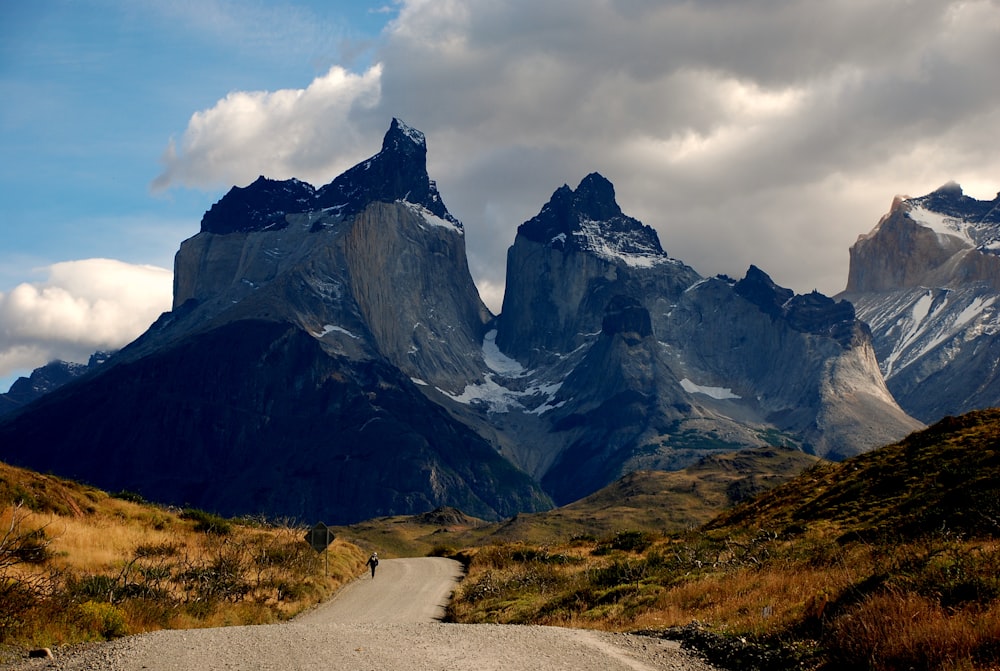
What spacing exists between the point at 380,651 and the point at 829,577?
473 inches

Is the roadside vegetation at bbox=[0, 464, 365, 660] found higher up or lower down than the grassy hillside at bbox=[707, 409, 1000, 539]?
lower down

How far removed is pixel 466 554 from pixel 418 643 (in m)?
54.9

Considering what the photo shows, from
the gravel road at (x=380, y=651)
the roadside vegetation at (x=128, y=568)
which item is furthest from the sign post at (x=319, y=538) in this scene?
the gravel road at (x=380, y=651)

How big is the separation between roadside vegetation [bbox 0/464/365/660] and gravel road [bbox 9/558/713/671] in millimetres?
2362

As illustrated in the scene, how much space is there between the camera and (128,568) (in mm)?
31156

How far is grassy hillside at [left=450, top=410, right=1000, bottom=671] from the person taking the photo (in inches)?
722

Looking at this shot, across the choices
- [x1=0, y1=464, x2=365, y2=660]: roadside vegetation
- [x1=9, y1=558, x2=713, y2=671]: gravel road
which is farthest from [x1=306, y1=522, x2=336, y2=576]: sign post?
[x1=9, y1=558, x2=713, y2=671]: gravel road

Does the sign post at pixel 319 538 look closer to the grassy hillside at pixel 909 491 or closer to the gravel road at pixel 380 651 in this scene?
the gravel road at pixel 380 651

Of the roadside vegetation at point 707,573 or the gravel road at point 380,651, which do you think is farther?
the gravel road at point 380,651

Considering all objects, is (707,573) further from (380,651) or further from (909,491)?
(380,651)

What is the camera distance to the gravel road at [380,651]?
20.5 metres

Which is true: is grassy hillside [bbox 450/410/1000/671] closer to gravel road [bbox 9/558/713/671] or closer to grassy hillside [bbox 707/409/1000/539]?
grassy hillside [bbox 707/409/1000/539]

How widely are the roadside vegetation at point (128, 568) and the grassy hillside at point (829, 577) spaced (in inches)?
345

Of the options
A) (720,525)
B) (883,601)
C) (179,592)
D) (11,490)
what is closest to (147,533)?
(11,490)
